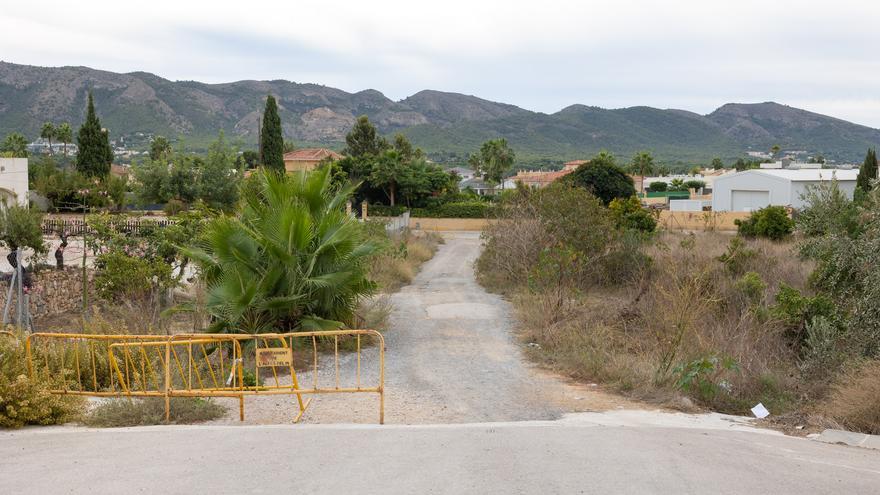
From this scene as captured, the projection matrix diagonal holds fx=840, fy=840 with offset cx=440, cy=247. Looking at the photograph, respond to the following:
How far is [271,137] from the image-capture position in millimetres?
52500

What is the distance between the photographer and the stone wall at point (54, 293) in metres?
18.4

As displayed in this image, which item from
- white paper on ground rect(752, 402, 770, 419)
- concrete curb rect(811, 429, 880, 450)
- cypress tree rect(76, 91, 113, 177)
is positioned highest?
cypress tree rect(76, 91, 113, 177)

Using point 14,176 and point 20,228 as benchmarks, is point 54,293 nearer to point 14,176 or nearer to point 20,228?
point 20,228

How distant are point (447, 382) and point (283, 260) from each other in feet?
11.6

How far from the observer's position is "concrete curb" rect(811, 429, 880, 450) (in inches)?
359

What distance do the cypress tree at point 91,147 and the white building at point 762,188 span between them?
44.4 m

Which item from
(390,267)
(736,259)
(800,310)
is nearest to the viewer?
(800,310)

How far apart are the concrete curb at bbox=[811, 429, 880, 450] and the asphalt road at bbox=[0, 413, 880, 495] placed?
0.28 meters

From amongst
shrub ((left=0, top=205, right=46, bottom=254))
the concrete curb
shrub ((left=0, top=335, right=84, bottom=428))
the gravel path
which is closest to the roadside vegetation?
the concrete curb

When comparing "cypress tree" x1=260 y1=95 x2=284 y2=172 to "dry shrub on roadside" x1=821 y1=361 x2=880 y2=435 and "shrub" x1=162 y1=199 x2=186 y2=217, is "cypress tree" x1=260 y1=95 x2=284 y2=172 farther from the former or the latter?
"dry shrub on roadside" x1=821 y1=361 x2=880 y2=435

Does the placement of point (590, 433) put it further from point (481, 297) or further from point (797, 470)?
point (481, 297)

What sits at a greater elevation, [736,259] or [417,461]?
[736,259]

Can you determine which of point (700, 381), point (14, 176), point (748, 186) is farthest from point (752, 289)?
point (748, 186)

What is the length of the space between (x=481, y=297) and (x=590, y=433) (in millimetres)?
13952
